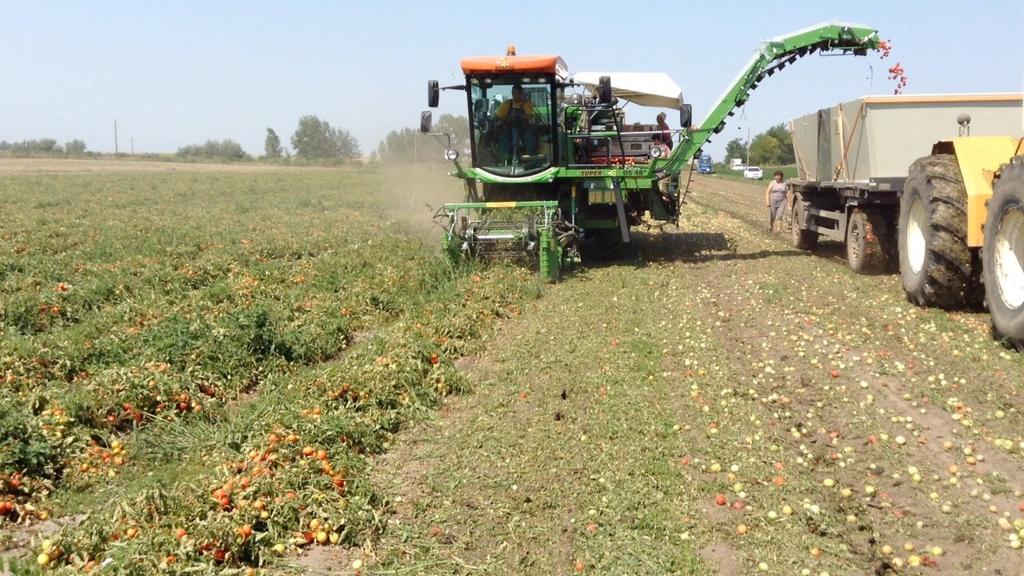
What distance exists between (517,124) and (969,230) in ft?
23.4

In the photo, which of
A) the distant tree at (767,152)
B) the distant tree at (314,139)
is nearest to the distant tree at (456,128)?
the distant tree at (767,152)

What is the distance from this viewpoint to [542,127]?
518 inches

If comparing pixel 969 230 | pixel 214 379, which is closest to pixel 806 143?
pixel 969 230

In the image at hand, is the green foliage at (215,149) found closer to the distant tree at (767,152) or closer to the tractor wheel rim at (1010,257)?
the distant tree at (767,152)

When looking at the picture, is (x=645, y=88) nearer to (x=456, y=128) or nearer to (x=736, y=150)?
(x=456, y=128)

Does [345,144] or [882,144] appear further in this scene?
[345,144]

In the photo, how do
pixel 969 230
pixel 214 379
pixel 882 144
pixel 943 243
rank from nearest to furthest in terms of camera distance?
pixel 214 379, pixel 969 230, pixel 943 243, pixel 882 144

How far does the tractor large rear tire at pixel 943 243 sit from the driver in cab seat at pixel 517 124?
5902mm

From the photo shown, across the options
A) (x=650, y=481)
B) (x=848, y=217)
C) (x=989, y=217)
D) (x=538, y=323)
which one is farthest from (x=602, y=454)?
(x=848, y=217)

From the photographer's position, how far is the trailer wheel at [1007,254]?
22.5 feet

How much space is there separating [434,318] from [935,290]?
5.13 metres

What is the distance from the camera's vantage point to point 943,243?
812 cm

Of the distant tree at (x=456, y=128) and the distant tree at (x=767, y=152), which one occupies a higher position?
the distant tree at (x=767, y=152)

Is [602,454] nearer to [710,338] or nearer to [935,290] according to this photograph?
[710,338]
